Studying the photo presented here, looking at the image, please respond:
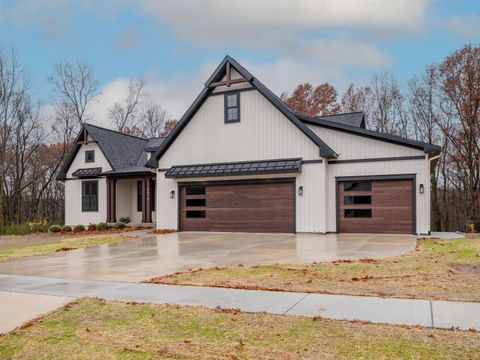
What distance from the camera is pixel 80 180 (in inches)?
1037

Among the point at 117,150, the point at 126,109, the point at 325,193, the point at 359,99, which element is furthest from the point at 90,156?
the point at 359,99

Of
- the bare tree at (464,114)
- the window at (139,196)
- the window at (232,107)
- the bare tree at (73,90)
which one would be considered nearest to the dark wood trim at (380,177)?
the window at (232,107)

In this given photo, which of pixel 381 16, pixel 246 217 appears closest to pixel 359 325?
pixel 246 217

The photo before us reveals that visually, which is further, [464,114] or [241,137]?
[464,114]

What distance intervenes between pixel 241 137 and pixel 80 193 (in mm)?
13518

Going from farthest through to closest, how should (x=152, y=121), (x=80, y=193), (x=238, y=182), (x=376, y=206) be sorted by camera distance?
(x=152, y=121) < (x=80, y=193) < (x=238, y=182) < (x=376, y=206)

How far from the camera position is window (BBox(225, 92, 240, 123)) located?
18.0 meters

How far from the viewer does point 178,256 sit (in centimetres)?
1062

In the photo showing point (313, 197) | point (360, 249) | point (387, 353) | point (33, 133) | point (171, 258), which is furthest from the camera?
point (33, 133)

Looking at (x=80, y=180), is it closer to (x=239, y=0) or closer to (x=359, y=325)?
(x=239, y=0)

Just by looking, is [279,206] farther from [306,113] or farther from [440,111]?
[440,111]

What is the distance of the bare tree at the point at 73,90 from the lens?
35.5 m

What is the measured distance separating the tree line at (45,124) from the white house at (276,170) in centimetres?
1855

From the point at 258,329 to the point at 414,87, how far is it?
29219 millimetres
